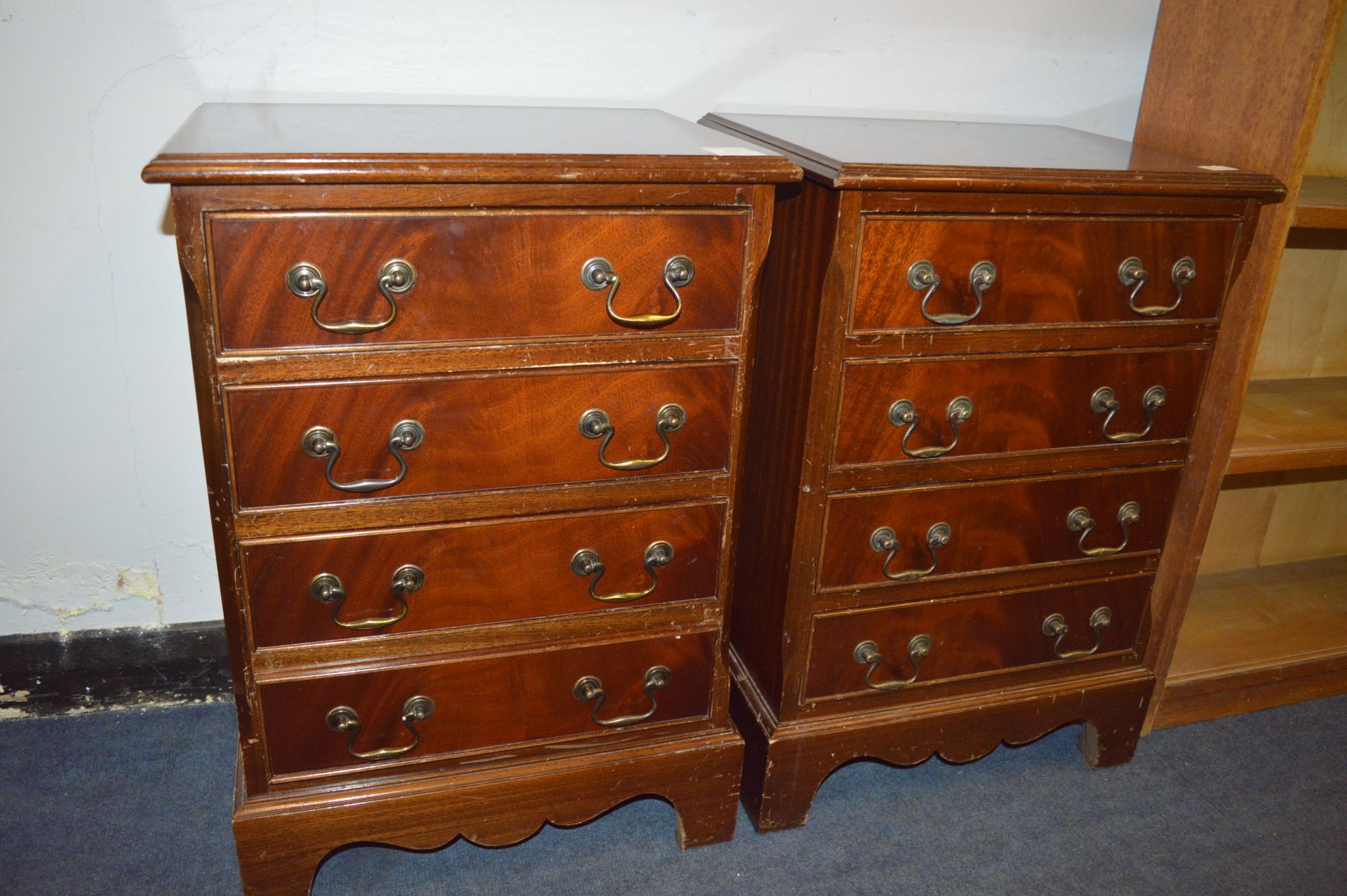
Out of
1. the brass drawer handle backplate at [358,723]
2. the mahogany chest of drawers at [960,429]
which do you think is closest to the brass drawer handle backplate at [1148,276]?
the mahogany chest of drawers at [960,429]

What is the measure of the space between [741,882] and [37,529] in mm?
1309

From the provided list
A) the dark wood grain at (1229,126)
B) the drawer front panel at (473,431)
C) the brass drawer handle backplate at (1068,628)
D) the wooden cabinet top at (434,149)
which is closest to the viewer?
the wooden cabinet top at (434,149)

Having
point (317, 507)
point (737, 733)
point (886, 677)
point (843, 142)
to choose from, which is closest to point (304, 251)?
point (317, 507)

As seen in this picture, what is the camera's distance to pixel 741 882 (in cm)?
151

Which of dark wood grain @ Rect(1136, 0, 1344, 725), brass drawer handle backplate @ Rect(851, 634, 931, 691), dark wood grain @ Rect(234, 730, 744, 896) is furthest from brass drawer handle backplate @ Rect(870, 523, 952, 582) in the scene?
dark wood grain @ Rect(1136, 0, 1344, 725)

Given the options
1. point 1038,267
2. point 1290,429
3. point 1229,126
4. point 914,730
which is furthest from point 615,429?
point 1290,429

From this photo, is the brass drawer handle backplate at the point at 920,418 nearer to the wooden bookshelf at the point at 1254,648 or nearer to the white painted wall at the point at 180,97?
the white painted wall at the point at 180,97

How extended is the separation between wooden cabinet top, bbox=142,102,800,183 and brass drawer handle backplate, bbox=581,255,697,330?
101 mm

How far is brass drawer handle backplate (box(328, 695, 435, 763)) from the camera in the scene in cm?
133

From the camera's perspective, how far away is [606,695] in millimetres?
1440

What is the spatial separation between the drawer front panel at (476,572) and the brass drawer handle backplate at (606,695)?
0.11 m

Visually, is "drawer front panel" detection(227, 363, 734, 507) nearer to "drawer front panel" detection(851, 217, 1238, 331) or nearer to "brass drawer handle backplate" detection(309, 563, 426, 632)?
"brass drawer handle backplate" detection(309, 563, 426, 632)

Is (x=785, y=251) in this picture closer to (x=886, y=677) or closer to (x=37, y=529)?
(x=886, y=677)

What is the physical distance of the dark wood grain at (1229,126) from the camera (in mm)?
1486
